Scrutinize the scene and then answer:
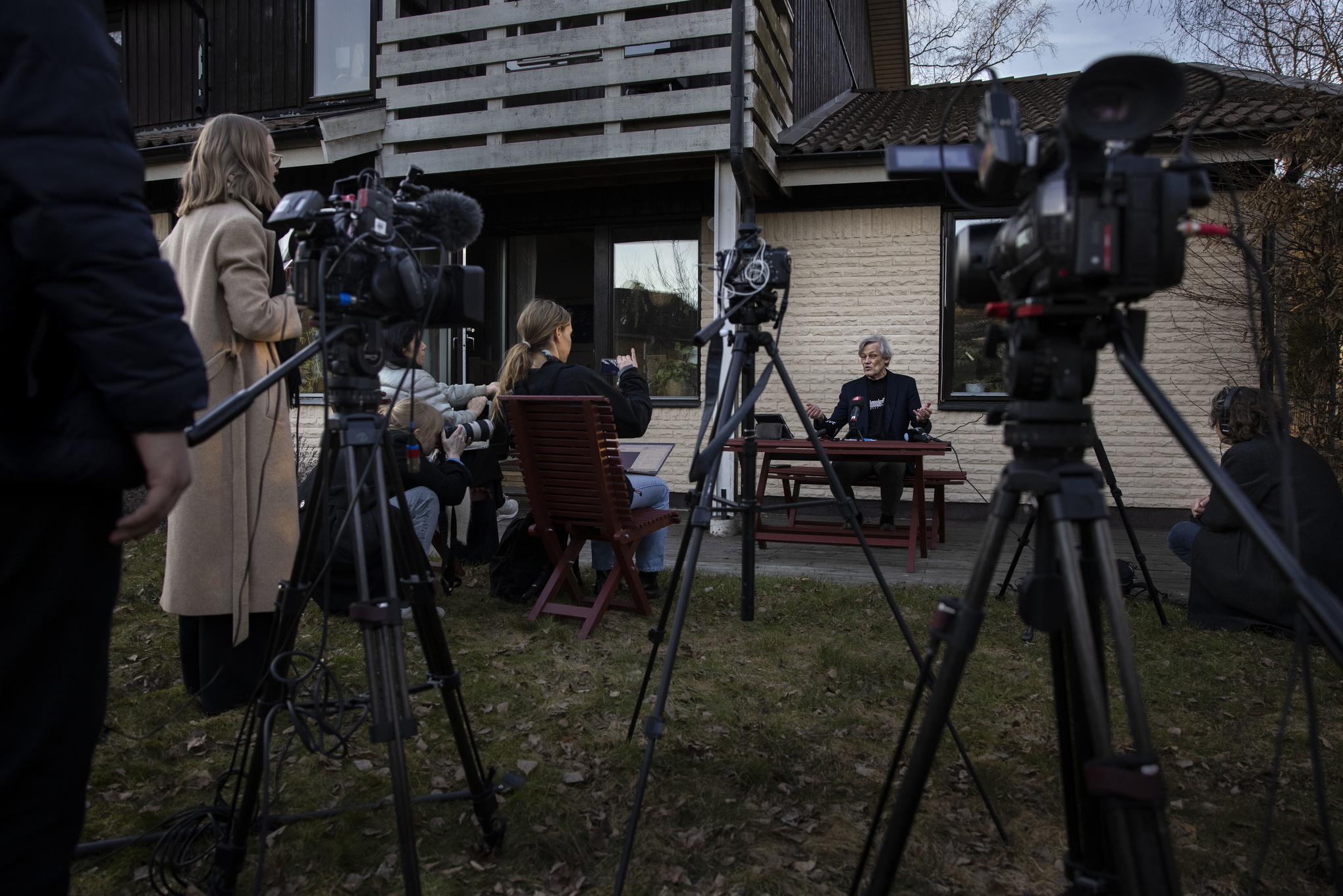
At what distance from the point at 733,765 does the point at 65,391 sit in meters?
2.19

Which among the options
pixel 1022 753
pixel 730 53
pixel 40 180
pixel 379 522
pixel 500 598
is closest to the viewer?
pixel 40 180

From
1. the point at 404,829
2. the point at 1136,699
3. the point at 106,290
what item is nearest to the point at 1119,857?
the point at 1136,699

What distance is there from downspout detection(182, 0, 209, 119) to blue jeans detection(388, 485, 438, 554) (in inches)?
328

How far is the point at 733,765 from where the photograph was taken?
281 centimetres

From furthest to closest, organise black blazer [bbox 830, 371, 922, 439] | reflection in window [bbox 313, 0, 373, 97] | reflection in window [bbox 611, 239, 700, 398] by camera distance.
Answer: reflection in window [bbox 313, 0, 373, 97], reflection in window [bbox 611, 239, 700, 398], black blazer [bbox 830, 371, 922, 439]

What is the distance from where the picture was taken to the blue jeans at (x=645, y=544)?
15.9 feet

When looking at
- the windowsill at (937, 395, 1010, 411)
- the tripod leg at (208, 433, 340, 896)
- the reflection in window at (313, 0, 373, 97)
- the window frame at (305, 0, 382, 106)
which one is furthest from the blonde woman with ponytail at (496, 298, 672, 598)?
the reflection in window at (313, 0, 373, 97)

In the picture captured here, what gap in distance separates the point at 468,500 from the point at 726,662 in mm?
2300

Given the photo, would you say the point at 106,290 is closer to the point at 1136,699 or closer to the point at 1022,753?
the point at 1136,699

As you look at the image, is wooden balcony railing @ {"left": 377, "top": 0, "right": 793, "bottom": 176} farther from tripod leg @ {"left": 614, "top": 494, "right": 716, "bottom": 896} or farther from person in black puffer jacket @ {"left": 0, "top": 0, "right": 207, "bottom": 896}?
person in black puffer jacket @ {"left": 0, "top": 0, "right": 207, "bottom": 896}

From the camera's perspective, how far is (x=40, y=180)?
1.20 meters

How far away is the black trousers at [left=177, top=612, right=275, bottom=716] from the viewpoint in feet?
9.93

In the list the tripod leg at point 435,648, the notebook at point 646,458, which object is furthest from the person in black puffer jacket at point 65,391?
the notebook at point 646,458

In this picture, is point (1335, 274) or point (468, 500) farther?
point (1335, 274)
